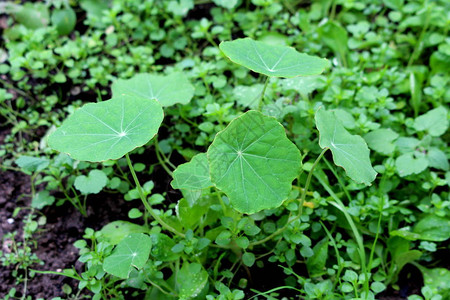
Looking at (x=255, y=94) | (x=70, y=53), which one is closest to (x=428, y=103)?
(x=255, y=94)

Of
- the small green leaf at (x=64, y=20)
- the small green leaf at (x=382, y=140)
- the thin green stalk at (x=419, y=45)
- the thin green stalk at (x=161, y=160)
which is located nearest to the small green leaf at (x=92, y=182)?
the thin green stalk at (x=161, y=160)

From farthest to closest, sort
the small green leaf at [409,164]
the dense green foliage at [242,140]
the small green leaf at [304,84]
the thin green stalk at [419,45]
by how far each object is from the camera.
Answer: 1. the thin green stalk at [419,45]
2. the small green leaf at [304,84]
3. the small green leaf at [409,164]
4. the dense green foliage at [242,140]

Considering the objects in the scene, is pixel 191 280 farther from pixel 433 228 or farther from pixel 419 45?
pixel 419 45

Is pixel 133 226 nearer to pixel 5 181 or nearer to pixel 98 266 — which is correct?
pixel 98 266

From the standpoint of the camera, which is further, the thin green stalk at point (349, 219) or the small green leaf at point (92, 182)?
the small green leaf at point (92, 182)

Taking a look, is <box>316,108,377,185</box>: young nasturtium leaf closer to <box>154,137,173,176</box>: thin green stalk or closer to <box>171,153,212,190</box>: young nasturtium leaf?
<box>171,153,212,190</box>: young nasturtium leaf

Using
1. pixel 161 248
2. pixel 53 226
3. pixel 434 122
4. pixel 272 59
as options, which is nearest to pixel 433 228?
pixel 434 122

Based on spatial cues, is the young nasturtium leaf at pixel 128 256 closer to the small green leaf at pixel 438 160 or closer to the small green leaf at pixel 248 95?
the small green leaf at pixel 248 95
